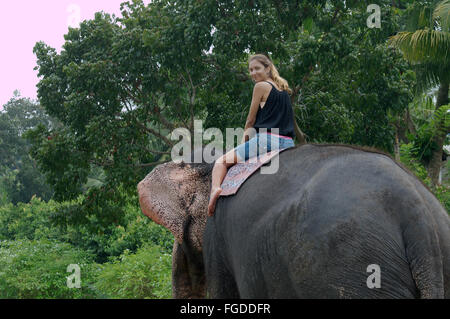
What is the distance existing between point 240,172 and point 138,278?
666 centimetres

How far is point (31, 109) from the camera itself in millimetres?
30344

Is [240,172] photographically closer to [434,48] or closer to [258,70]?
[258,70]

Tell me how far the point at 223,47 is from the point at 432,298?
5585 mm

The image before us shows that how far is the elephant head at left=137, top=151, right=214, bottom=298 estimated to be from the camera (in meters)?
3.74

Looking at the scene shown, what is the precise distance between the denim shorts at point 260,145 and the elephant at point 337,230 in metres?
0.40

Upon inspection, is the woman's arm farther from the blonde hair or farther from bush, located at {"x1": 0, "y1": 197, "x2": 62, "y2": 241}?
bush, located at {"x1": 0, "y1": 197, "x2": 62, "y2": 241}

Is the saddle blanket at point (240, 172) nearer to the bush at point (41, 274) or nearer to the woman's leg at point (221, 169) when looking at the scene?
the woman's leg at point (221, 169)

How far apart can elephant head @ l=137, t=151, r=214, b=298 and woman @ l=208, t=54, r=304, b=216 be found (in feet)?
1.56

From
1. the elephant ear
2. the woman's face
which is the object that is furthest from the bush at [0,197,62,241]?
the woman's face

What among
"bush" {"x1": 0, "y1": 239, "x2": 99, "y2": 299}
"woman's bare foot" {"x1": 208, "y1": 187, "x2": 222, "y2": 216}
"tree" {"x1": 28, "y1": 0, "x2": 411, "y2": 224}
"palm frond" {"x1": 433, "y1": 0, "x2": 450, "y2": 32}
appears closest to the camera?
"woman's bare foot" {"x1": 208, "y1": 187, "x2": 222, "y2": 216}

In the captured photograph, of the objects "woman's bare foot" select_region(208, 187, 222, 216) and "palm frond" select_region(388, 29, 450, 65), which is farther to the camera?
"palm frond" select_region(388, 29, 450, 65)

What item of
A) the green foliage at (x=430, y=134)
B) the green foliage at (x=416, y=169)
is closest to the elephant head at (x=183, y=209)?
the green foliage at (x=416, y=169)

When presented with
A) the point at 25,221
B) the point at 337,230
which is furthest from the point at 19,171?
the point at 337,230

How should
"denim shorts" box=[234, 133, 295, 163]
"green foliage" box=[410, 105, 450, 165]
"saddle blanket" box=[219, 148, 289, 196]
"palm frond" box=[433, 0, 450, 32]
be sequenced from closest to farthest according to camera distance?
"saddle blanket" box=[219, 148, 289, 196], "denim shorts" box=[234, 133, 295, 163], "green foliage" box=[410, 105, 450, 165], "palm frond" box=[433, 0, 450, 32]
